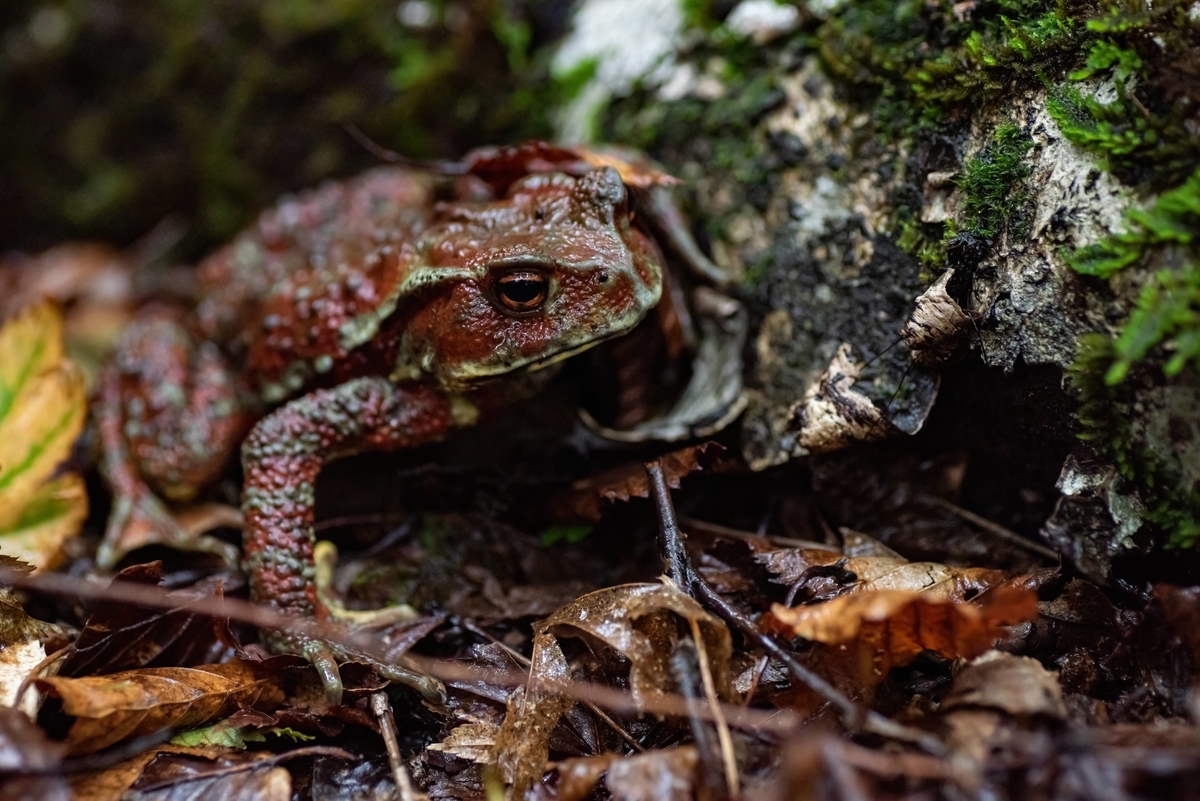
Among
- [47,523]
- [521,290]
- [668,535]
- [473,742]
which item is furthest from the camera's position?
[47,523]

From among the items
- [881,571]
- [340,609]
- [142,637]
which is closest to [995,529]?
[881,571]

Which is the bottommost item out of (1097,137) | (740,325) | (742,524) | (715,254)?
(742,524)

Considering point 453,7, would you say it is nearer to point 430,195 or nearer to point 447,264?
point 430,195

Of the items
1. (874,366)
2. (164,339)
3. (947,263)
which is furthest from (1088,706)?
(164,339)

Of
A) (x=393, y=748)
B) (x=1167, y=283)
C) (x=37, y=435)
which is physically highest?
(x=1167, y=283)

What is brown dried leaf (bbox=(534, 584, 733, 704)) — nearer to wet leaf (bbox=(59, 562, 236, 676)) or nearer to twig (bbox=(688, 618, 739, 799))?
twig (bbox=(688, 618, 739, 799))

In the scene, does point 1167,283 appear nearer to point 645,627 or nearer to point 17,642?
point 645,627
